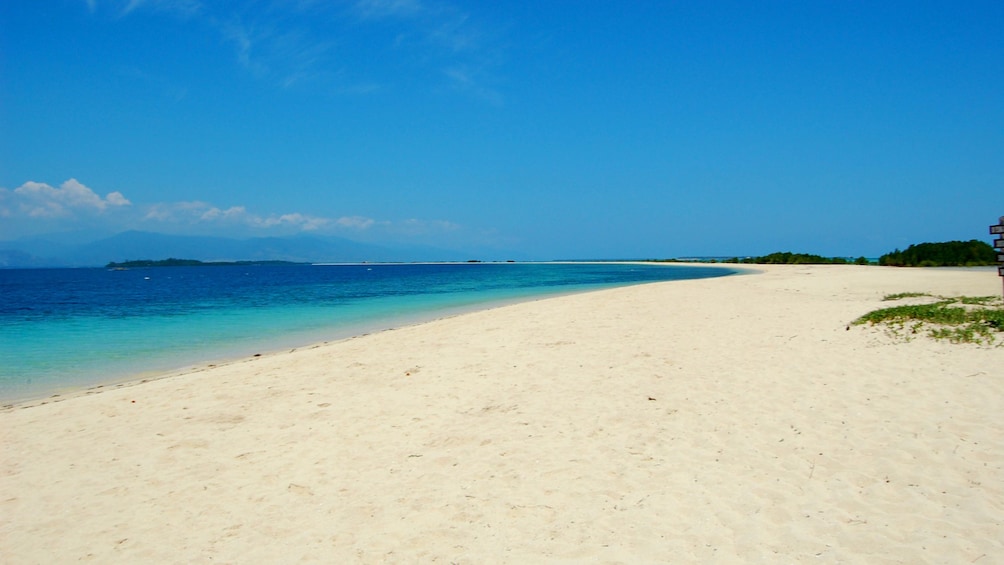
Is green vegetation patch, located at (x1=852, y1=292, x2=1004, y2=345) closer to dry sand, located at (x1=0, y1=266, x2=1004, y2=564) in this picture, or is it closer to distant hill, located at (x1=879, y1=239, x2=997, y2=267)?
A: dry sand, located at (x1=0, y1=266, x2=1004, y2=564)

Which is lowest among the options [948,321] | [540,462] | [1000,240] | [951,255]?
[540,462]

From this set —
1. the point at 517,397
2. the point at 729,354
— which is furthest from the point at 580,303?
the point at 517,397

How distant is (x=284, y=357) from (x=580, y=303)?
531 inches

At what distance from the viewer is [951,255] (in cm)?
5534

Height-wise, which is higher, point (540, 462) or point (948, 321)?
point (948, 321)

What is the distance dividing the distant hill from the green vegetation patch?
53.0m

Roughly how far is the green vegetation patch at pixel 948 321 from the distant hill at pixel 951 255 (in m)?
53.0

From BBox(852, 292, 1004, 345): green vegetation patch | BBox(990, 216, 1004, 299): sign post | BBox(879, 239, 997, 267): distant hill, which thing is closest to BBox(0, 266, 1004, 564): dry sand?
BBox(852, 292, 1004, 345): green vegetation patch

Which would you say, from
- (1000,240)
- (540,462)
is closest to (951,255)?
(1000,240)

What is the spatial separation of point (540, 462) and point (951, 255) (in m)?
69.1

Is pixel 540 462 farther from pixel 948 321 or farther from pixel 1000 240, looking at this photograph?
pixel 1000 240

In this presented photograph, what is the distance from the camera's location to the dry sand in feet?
14.5

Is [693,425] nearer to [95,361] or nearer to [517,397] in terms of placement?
[517,397]

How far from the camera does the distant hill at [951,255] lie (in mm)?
54406
